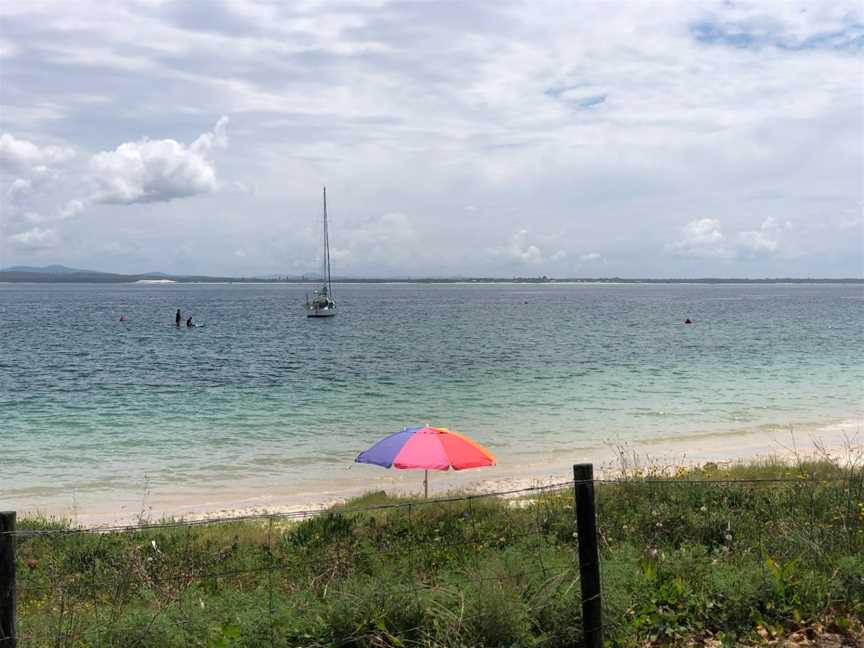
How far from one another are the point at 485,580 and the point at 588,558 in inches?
35.4

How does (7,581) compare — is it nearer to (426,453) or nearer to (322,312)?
(426,453)

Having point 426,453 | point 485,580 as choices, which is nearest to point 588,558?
point 485,580

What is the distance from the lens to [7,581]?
510 cm

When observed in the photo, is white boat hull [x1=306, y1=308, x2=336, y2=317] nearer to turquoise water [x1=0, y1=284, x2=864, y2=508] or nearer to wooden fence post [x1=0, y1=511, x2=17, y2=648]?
turquoise water [x1=0, y1=284, x2=864, y2=508]

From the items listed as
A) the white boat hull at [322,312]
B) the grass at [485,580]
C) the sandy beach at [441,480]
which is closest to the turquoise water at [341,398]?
the sandy beach at [441,480]

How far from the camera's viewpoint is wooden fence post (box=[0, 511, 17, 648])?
5074 mm

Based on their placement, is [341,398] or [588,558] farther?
[341,398]

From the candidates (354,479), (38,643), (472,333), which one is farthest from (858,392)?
(472,333)

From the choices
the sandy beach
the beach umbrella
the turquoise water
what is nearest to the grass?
the beach umbrella

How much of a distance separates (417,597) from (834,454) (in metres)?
17.2

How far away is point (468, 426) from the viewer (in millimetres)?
A: 25375

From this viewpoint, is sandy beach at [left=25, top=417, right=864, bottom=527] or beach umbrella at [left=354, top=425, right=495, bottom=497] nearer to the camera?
beach umbrella at [left=354, top=425, right=495, bottom=497]

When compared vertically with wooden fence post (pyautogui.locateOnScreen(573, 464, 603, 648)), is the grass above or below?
below

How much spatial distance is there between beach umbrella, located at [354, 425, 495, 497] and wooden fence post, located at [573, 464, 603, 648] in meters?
5.81
